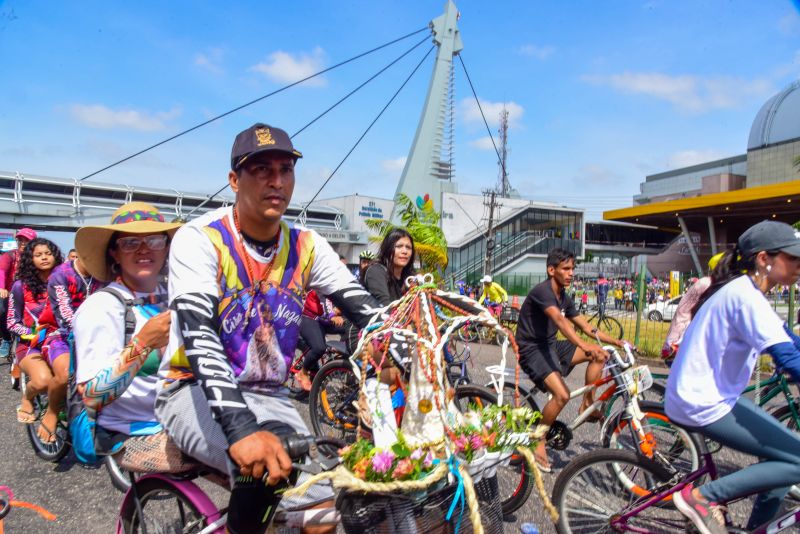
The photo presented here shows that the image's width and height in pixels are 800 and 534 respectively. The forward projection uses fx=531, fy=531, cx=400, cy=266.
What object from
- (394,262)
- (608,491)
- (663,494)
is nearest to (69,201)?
(394,262)

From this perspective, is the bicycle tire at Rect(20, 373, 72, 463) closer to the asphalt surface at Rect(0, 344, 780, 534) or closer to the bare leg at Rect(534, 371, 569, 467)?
the asphalt surface at Rect(0, 344, 780, 534)

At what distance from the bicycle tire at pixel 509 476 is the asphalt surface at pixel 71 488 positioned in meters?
0.14

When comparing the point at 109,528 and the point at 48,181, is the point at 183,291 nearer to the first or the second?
the point at 109,528

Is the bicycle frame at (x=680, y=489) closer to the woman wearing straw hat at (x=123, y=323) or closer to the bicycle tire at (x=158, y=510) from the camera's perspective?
the bicycle tire at (x=158, y=510)

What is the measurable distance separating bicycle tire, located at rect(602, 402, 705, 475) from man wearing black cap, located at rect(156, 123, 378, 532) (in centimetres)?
277

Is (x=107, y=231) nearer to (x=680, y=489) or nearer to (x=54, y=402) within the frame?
(x=54, y=402)

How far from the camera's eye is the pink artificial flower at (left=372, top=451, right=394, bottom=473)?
1.57m

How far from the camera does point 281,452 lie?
163 centimetres

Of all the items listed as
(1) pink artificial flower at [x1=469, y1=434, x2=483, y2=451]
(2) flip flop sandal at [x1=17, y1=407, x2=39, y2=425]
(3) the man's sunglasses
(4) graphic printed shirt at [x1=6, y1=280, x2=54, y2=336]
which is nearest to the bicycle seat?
(2) flip flop sandal at [x1=17, y1=407, x2=39, y2=425]

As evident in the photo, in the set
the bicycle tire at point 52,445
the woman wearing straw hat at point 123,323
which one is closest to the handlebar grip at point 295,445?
the woman wearing straw hat at point 123,323

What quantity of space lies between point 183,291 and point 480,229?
141ft

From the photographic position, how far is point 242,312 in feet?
6.72

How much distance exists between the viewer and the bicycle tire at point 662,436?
12.8 feet

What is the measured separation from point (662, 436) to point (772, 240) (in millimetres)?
1967
